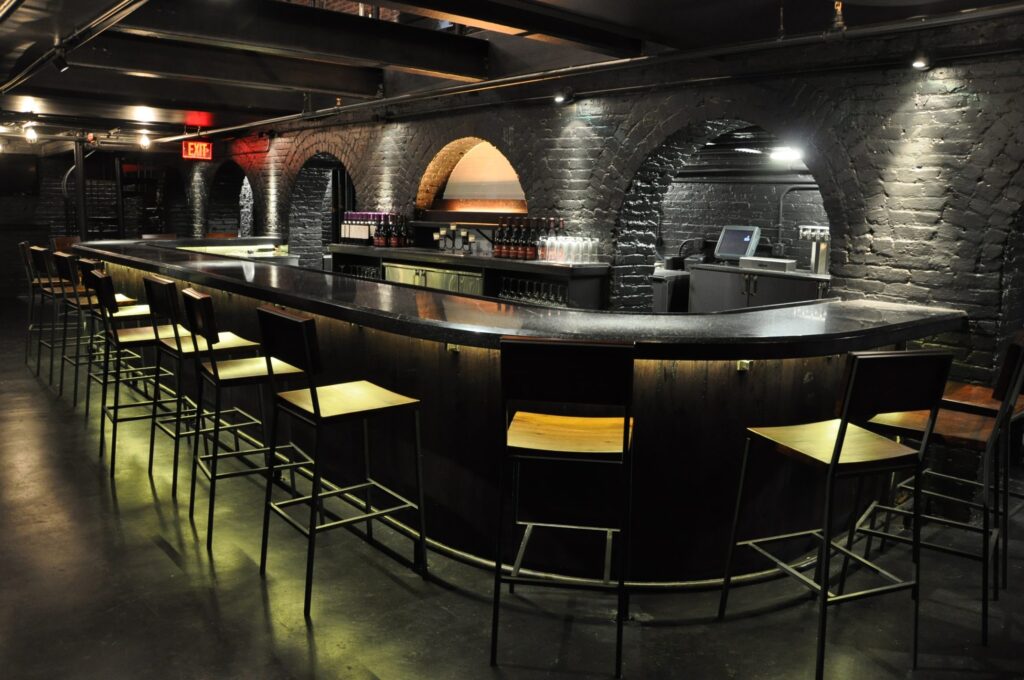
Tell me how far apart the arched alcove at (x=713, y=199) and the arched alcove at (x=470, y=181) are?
5.51ft

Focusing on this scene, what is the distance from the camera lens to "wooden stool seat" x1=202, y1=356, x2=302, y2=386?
3.62 meters

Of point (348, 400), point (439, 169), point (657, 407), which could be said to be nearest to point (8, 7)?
point (348, 400)

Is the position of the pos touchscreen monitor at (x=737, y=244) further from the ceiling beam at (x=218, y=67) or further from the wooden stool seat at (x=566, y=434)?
the wooden stool seat at (x=566, y=434)

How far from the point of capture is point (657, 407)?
313cm

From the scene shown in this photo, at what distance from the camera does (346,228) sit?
8.87 meters

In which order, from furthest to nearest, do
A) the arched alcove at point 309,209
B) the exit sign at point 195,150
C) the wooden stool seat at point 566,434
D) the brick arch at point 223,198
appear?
the brick arch at point 223,198, the exit sign at point 195,150, the arched alcove at point 309,209, the wooden stool seat at point 566,434

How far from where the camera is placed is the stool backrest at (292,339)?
9.27 ft

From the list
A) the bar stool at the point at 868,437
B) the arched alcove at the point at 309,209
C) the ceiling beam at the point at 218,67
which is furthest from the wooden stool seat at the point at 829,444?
the arched alcove at the point at 309,209

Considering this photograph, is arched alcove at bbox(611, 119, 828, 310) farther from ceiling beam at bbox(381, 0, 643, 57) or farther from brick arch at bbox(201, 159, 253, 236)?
brick arch at bbox(201, 159, 253, 236)

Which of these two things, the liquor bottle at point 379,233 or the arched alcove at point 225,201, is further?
the arched alcove at point 225,201

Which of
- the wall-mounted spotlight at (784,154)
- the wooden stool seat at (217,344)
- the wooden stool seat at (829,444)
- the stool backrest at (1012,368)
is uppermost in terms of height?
the wall-mounted spotlight at (784,154)

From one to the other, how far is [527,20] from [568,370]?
3.42m

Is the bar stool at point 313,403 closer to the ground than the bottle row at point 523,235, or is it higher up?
closer to the ground

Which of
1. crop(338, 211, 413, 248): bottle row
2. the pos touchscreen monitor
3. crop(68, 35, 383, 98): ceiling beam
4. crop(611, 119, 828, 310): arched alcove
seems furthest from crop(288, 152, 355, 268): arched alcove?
the pos touchscreen monitor
